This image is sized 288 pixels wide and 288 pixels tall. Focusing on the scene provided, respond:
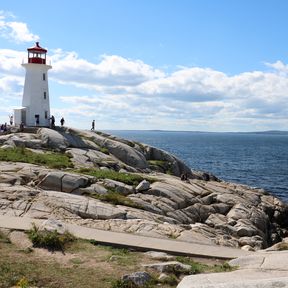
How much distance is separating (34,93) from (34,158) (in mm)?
16669

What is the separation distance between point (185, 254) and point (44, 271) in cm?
560

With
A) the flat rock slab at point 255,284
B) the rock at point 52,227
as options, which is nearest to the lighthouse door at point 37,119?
the rock at point 52,227

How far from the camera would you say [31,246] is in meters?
16.3

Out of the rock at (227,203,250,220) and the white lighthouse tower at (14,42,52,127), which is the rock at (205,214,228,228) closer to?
the rock at (227,203,250,220)

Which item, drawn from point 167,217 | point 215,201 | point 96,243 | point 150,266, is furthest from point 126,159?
point 150,266

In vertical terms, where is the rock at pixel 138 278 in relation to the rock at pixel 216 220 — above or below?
above

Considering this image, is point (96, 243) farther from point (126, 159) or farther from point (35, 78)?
point (35, 78)

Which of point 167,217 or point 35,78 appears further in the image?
Result: point 35,78

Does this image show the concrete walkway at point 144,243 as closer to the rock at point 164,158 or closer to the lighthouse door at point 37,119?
the lighthouse door at point 37,119

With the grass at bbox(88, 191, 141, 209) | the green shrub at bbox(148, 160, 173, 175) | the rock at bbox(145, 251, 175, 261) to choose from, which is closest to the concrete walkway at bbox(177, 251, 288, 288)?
the rock at bbox(145, 251, 175, 261)

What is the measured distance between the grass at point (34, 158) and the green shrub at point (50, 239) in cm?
1646

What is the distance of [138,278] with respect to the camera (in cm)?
1257

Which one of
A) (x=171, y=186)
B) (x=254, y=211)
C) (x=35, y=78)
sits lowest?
(x=254, y=211)

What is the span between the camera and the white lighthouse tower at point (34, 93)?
48.8 metres
